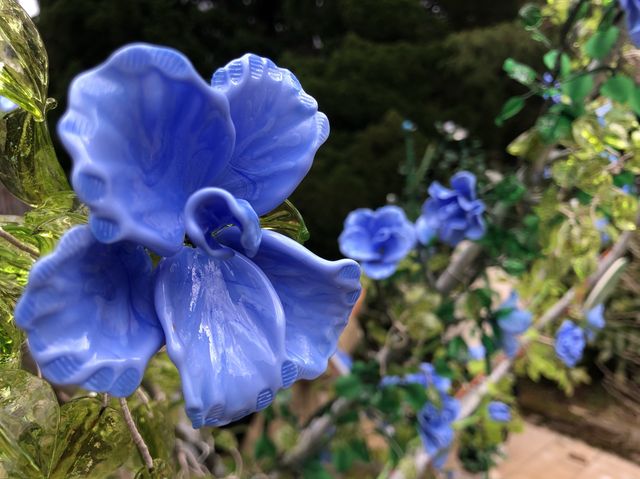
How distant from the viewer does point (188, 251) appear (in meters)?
0.20

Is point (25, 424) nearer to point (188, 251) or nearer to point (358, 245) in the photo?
point (188, 251)

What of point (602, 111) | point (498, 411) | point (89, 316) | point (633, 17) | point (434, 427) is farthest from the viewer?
point (498, 411)

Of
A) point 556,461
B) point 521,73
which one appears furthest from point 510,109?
point 556,461

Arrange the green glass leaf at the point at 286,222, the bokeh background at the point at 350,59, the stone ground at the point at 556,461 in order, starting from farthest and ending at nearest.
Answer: the stone ground at the point at 556,461
the bokeh background at the point at 350,59
the green glass leaf at the point at 286,222

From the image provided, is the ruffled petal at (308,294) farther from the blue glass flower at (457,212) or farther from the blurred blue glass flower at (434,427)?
the blurred blue glass flower at (434,427)

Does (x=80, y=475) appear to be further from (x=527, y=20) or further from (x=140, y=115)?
(x=527, y=20)

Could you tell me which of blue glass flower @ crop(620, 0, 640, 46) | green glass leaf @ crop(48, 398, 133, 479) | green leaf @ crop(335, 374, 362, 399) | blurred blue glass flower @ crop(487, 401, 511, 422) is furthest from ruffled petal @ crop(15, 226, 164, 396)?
blurred blue glass flower @ crop(487, 401, 511, 422)

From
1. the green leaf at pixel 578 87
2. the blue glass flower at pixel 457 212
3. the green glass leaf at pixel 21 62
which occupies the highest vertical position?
the green glass leaf at pixel 21 62

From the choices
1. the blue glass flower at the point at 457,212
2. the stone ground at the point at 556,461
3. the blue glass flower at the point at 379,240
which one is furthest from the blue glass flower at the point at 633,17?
the stone ground at the point at 556,461

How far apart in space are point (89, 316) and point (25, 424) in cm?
9

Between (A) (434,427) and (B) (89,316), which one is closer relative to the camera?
(B) (89,316)

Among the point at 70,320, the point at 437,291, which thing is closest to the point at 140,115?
the point at 70,320

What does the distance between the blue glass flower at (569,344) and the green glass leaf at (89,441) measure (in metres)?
0.93

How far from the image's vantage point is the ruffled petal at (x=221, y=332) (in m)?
0.18
